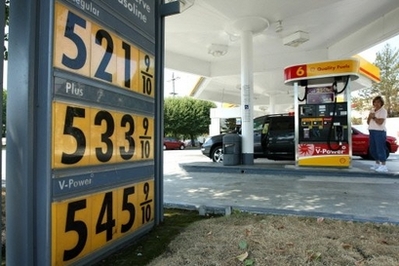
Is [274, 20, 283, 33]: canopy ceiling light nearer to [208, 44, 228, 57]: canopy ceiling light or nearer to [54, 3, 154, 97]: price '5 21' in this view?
[208, 44, 228, 57]: canopy ceiling light

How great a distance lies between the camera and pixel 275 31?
428 inches

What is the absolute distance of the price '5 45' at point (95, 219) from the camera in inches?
91.4

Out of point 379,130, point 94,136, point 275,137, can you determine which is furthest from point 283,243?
point 275,137

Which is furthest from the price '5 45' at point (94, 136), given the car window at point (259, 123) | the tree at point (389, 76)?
the tree at point (389, 76)

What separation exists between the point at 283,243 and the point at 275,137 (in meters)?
8.05

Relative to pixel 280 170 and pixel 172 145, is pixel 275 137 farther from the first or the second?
pixel 172 145

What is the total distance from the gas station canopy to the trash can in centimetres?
345

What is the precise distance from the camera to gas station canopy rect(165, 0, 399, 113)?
8992 millimetres

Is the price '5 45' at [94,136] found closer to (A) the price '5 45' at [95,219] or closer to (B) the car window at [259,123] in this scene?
(A) the price '5 45' at [95,219]

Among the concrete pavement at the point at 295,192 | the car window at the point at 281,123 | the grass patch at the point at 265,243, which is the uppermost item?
the car window at the point at 281,123

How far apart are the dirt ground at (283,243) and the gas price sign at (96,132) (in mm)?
605

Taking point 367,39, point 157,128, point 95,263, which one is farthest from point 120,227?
point 367,39

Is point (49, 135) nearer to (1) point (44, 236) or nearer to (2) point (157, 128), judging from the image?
(1) point (44, 236)

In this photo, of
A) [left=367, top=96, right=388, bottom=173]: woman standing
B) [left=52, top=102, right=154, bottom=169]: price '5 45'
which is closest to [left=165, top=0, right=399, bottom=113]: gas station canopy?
[left=367, top=96, right=388, bottom=173]: woman standing
